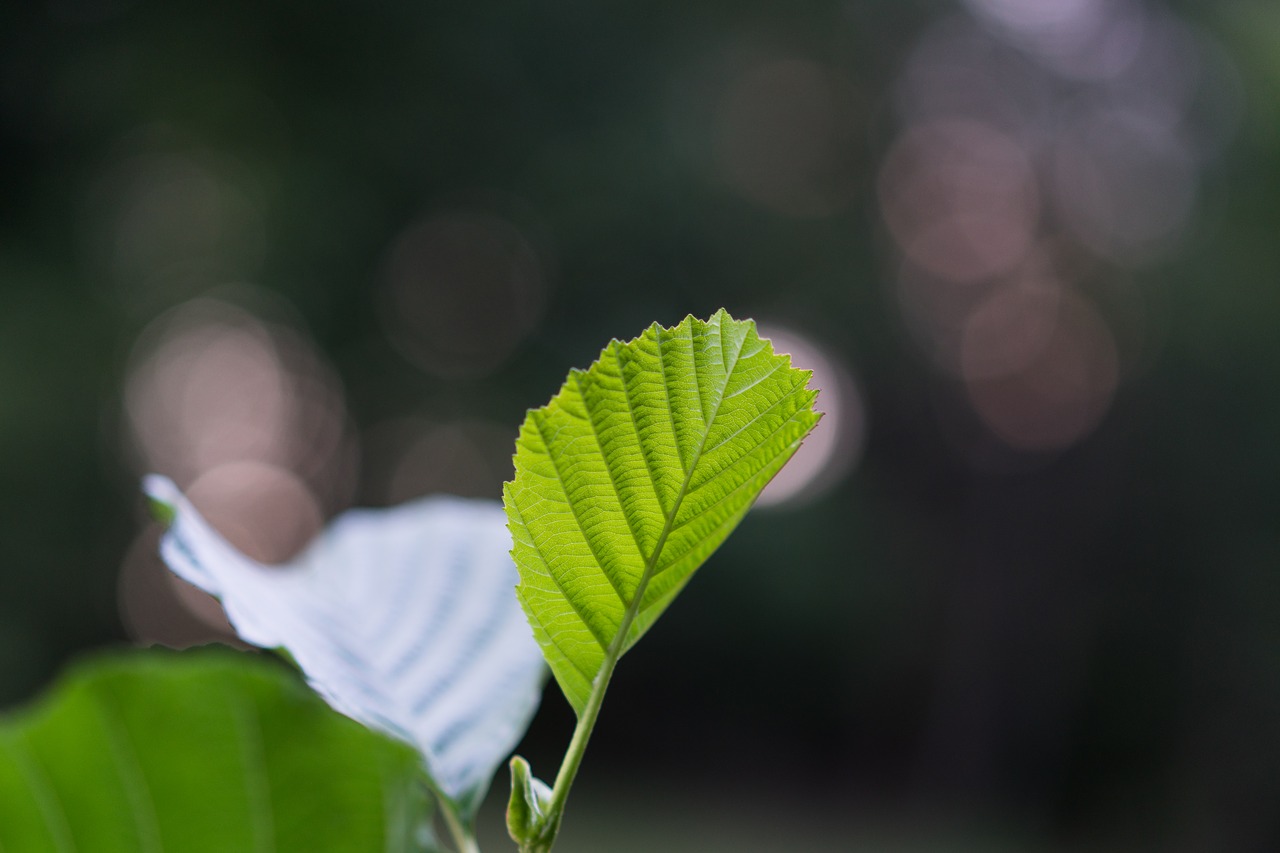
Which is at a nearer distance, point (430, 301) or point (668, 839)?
point (668, 839)

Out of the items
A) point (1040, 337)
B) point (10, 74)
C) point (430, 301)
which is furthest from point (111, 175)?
point (1040, 337)

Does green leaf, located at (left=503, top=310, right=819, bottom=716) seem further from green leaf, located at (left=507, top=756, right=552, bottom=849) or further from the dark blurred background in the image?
the dark blurred background

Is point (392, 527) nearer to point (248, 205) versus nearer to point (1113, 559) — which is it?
point (248, 205)

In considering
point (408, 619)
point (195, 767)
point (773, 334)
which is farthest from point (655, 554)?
point (773, 334)

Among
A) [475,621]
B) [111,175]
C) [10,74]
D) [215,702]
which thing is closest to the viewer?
[215,702]

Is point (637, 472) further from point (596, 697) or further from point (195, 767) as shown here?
point (195, 767)

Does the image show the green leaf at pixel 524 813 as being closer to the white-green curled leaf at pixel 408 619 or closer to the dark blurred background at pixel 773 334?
the white-green curled leaf at pixel 408 619

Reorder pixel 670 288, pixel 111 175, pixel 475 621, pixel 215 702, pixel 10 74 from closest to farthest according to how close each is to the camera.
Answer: pixel 215 702 → pixel 475 621 → pixel 10 74 → pixel 111 175 → pixel 670 288
